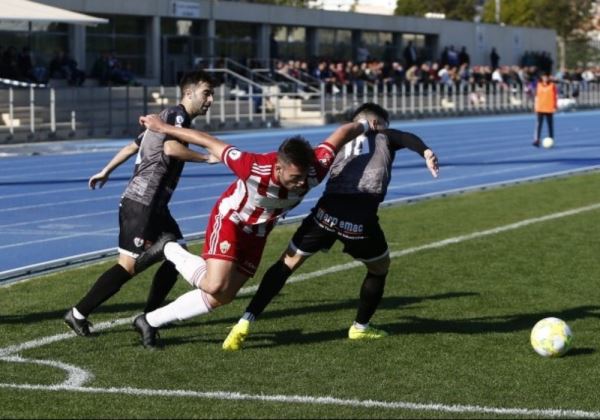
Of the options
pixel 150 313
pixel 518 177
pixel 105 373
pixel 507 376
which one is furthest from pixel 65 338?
pixel 518 177

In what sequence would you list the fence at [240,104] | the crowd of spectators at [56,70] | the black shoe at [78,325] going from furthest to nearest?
the crowd of spectators at [56,70] → the fence at [240,104] → the black shoe at [78,325]

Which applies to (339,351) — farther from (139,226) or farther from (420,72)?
(420,72)

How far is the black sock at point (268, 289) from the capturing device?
8367mm

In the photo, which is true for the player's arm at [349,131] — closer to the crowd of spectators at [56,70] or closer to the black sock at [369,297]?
the black sock at [369,297]

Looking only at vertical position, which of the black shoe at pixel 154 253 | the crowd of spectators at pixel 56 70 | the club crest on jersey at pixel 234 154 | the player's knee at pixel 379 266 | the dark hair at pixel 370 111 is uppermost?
the crowd of spectators at pixel 56 70

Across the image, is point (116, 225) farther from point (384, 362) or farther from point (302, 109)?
point (302, 109)

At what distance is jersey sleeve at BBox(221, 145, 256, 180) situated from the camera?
765 centimetres

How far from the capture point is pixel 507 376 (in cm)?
748

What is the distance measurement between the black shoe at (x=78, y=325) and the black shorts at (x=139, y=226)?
52 cm

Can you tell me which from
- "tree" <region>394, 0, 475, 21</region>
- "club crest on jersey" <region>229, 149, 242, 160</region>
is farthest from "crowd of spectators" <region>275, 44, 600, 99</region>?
"club crest on jersey" <region>229, 149, 242, 160</region>

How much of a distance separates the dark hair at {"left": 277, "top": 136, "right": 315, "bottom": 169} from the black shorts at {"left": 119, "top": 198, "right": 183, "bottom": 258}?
1.37 m

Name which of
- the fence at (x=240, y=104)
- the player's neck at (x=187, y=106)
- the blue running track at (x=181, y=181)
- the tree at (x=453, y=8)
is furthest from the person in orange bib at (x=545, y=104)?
the tree at (x=453, y=8)

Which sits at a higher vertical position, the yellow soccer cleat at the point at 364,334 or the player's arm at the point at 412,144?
the player's arm at the point at 412,144

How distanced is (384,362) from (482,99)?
151ft
